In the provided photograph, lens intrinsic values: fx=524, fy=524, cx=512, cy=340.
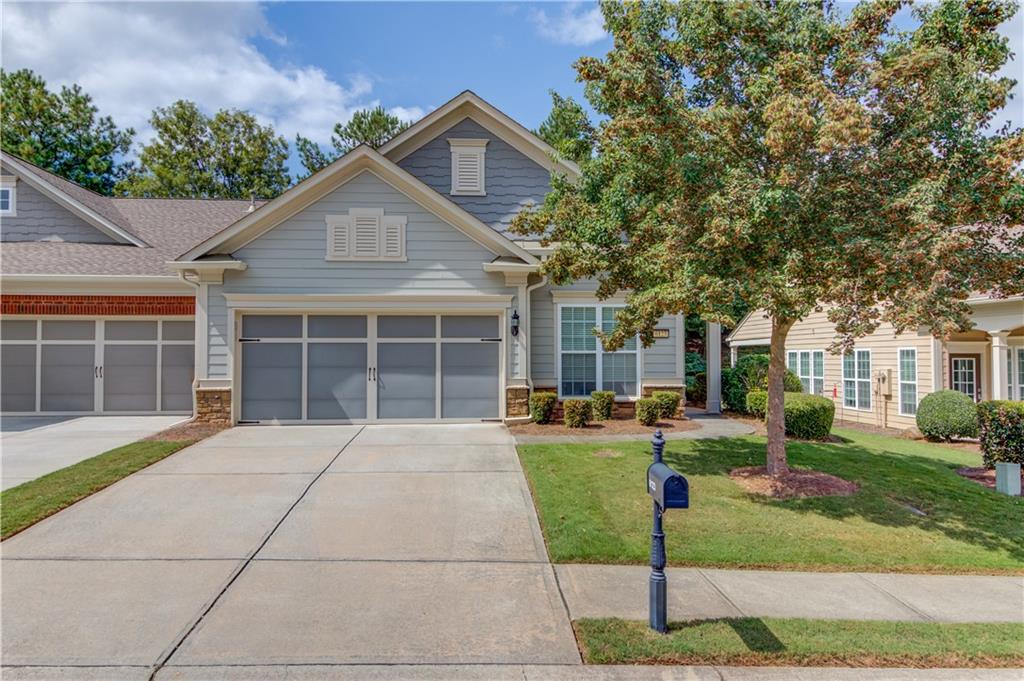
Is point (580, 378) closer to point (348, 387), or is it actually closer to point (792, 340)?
point (348, 387)

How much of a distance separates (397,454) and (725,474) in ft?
17.1

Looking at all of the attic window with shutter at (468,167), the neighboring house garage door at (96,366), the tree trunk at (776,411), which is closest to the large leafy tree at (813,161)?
the tree trunk at (776,411)

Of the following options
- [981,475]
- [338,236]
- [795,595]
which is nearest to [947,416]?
[981,475]

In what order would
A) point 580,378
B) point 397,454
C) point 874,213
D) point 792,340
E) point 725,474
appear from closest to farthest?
point 874,213 < point 725,474 < point 397,454 < point 580,378 < point 792,340

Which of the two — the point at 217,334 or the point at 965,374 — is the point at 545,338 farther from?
the point at 965,374

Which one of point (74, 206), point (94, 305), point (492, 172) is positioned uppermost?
point (492, 172)

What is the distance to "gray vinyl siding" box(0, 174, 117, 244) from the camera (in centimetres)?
1399

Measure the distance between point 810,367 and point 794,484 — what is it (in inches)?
488

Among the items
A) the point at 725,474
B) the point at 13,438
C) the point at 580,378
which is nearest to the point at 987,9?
the point at 725,474

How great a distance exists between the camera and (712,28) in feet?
21.7

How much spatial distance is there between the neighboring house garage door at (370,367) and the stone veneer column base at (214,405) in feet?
1.25

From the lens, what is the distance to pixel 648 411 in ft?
38.1

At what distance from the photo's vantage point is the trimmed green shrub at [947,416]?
38.8 ft

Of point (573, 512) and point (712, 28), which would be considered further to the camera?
point (712, 28)
